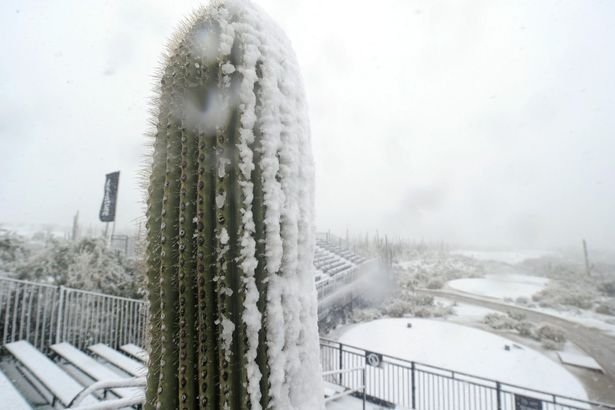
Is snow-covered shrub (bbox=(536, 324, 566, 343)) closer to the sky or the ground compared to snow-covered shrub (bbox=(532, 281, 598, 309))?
closer to the ground

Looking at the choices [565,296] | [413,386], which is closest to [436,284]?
[565,296]

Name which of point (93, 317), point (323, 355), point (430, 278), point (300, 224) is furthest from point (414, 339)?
point (300, 224)

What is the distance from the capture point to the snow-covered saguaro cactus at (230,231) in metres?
0.66

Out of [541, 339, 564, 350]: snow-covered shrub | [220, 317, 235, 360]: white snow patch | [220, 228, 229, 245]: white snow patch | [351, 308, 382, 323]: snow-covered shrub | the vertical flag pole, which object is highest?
the vertical flag pole

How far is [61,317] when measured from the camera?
12.7 ft

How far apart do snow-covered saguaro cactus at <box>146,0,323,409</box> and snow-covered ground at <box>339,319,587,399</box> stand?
7261 mm

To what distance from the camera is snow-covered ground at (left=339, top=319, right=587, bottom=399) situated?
642 cm

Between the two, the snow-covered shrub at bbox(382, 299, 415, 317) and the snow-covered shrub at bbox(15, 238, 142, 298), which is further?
the snow-covered shrub at bbox(382, 299, 415, 317)

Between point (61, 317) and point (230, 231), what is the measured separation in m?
4.78

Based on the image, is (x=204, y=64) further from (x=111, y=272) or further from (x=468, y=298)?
(x=468, y=298)

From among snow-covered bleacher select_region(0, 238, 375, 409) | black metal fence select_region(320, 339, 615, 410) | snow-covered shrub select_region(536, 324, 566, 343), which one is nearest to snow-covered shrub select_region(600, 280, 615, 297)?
snow-covered shrub select_region(536, 324, 566, 343)

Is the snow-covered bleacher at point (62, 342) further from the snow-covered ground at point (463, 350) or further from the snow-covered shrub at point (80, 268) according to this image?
the snow-covered ground at point (463, 350)

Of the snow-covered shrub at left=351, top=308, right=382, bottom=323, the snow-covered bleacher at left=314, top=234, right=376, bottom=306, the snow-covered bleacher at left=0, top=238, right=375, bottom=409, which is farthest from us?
the snow-covered shrub at left=351, top=308, right=382, bottom=323

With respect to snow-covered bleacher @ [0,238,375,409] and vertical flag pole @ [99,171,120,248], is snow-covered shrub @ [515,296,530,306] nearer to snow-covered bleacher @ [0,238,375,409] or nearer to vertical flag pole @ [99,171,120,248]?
snow-covered bleacher @ [0,238,375,409]
